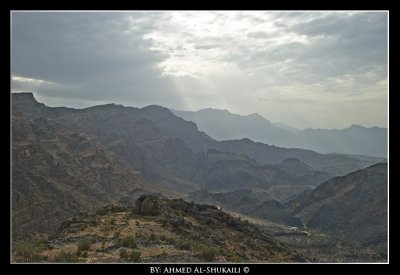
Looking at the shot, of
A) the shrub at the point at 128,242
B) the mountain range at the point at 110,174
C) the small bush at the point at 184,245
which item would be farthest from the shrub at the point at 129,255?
the mountain range at the point at 110,174

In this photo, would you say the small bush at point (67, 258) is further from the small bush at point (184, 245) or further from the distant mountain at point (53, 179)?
the distant mountain at point (53, 179)

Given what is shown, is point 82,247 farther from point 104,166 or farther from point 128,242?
point 104,166

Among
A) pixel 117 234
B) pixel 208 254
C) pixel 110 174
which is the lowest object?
pixel 208 254

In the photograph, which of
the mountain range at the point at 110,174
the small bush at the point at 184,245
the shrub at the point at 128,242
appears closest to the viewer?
the shrub at the point at 128,242

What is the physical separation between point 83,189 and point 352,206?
56.2 metres

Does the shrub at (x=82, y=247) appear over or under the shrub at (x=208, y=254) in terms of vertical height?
over

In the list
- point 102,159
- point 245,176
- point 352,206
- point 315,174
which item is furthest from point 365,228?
point 315,174

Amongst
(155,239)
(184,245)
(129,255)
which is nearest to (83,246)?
(129,255)

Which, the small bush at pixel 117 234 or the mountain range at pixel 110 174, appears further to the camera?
the mountain range at pixel 110 174

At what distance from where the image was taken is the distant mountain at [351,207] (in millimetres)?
78875

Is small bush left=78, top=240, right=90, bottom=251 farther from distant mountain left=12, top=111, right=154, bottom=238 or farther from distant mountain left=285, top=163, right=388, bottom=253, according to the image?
distant mountain left=285, top=163, right=388, bottom=253

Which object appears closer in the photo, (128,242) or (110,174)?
(128,242)

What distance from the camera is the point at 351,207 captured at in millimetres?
92250

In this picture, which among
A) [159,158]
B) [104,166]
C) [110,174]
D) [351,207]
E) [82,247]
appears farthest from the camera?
[159,158]
